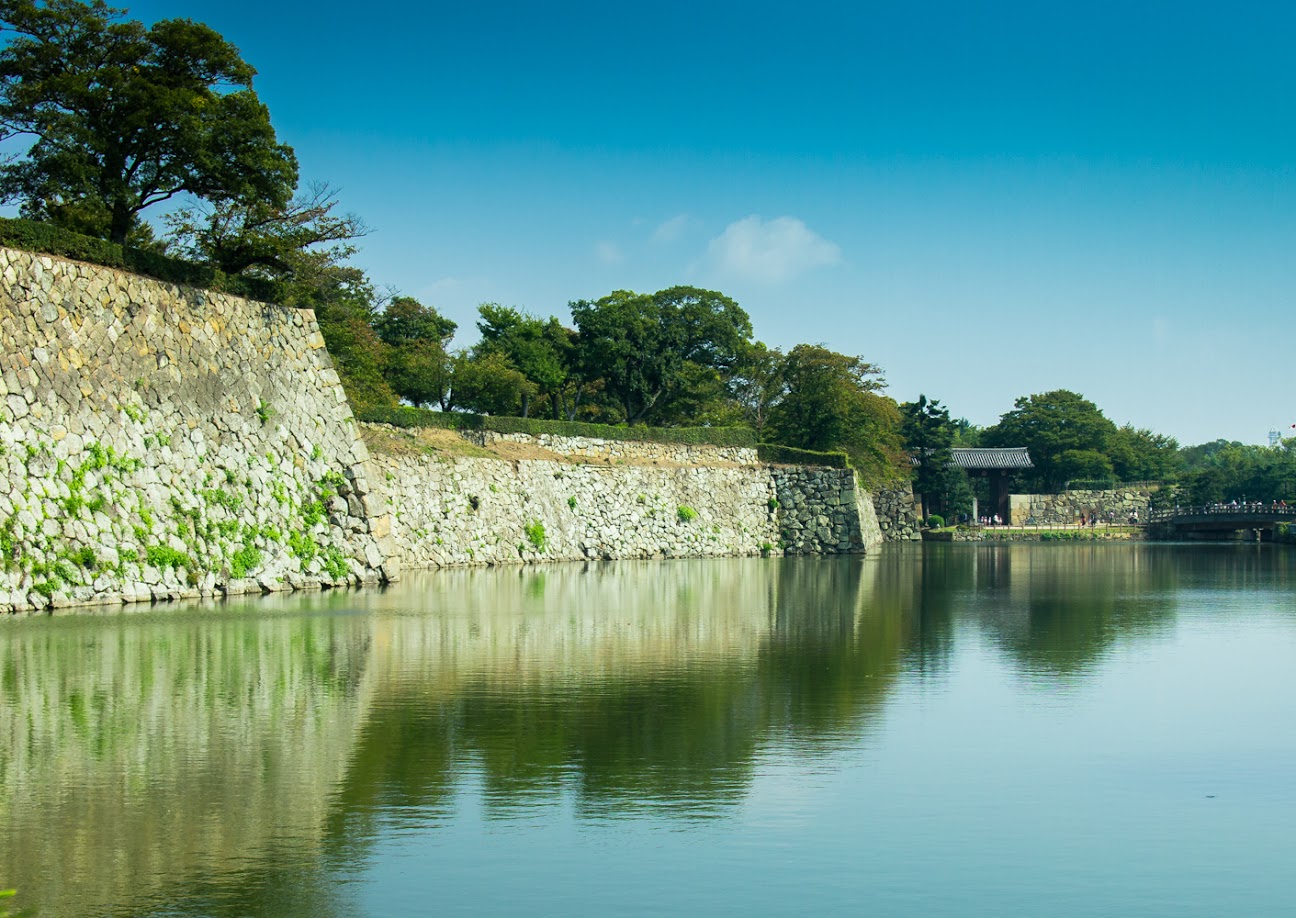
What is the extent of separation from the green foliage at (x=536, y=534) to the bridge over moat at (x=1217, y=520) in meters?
47.2

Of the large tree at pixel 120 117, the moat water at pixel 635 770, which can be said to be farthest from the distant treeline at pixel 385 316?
the moat water at pixel 635 770

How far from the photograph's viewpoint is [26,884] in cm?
643

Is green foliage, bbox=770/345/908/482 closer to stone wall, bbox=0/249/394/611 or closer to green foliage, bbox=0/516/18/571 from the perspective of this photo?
stone wall, bbox=0/249/394/611

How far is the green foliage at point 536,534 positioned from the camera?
1617 inches

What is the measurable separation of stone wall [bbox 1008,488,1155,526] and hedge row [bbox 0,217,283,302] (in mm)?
68986

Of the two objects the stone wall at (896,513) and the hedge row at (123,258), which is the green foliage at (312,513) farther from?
the stone wall at (896,513)

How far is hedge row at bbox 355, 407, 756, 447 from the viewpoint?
127 feet

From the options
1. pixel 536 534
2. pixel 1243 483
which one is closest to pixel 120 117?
pixel 536 534

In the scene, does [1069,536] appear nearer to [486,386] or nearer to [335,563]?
[486,386]

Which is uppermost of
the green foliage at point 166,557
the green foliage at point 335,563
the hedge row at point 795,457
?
the hedge row at point 795,457

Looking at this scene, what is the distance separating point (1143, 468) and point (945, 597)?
70.1 metres

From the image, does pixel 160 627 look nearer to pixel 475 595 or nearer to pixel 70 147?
pixel 475 595

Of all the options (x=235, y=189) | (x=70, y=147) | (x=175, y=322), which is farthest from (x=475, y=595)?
(x=70, y=147)

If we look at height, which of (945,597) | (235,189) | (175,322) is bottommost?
(945,597)
